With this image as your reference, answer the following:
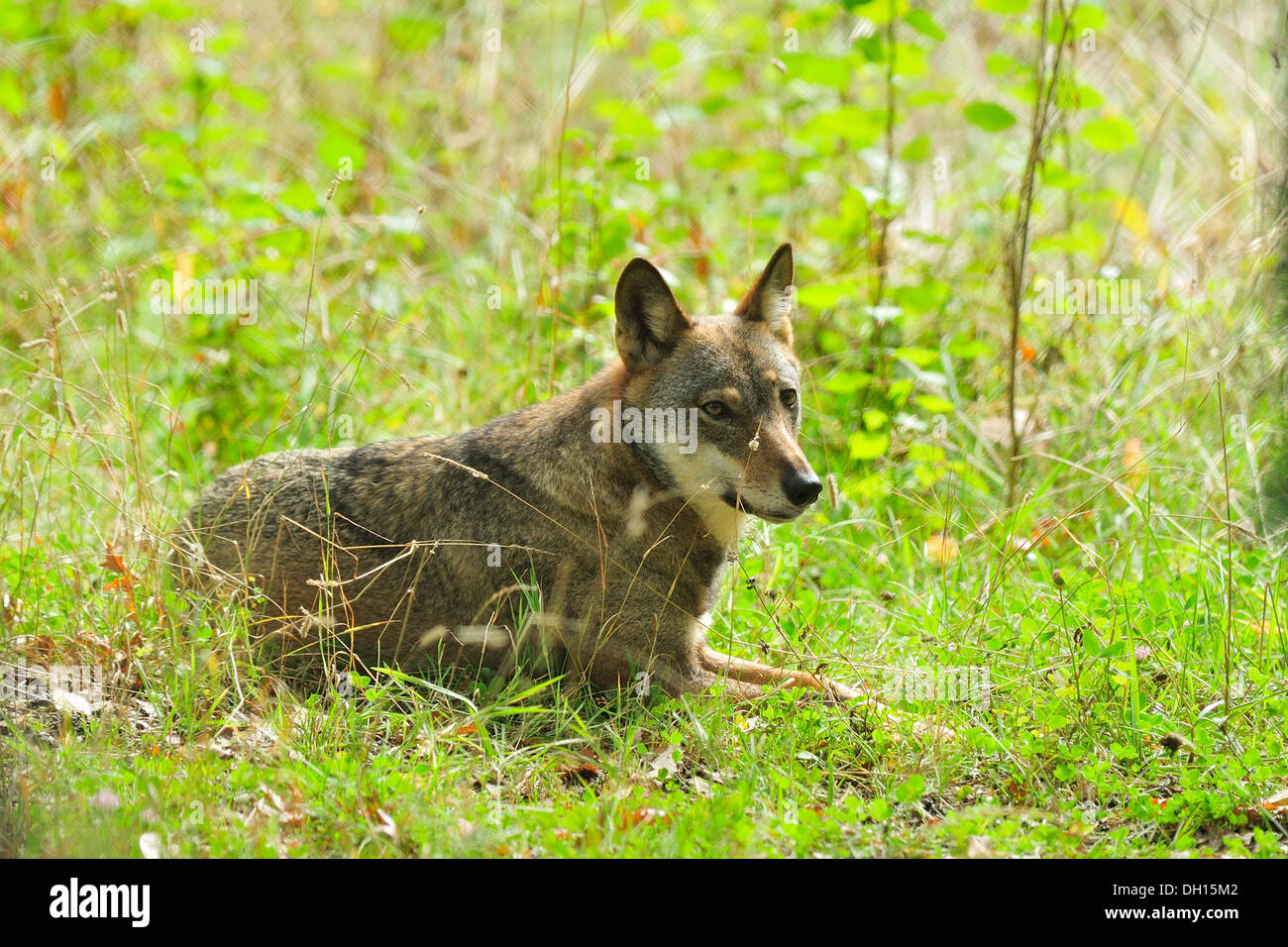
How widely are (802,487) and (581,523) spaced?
1092mm

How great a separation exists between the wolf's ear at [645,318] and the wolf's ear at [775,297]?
38 centimetres

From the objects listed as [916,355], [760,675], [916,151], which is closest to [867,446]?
[916,355]

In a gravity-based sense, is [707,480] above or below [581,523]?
above

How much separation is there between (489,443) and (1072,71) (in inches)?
162

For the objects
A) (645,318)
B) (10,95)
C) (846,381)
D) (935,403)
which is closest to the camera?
(645,318)

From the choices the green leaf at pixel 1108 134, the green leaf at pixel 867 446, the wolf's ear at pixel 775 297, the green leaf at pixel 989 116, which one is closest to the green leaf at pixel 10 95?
the wolf's ear at pixel 775 297

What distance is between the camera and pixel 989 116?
23.3ft

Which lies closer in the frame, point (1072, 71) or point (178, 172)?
point (1072, 71)

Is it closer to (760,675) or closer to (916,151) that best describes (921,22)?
(916,151)

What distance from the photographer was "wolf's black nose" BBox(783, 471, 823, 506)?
196 inches

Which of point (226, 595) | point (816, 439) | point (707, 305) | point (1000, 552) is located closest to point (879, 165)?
point (707, 305)

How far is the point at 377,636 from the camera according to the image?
17.9ft

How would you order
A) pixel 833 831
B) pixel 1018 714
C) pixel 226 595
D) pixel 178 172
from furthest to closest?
pixel 178 172 → pixel 226 595 → pixel 1018 714 → pixel 833 831

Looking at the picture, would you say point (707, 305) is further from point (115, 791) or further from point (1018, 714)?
point (115, 791)
